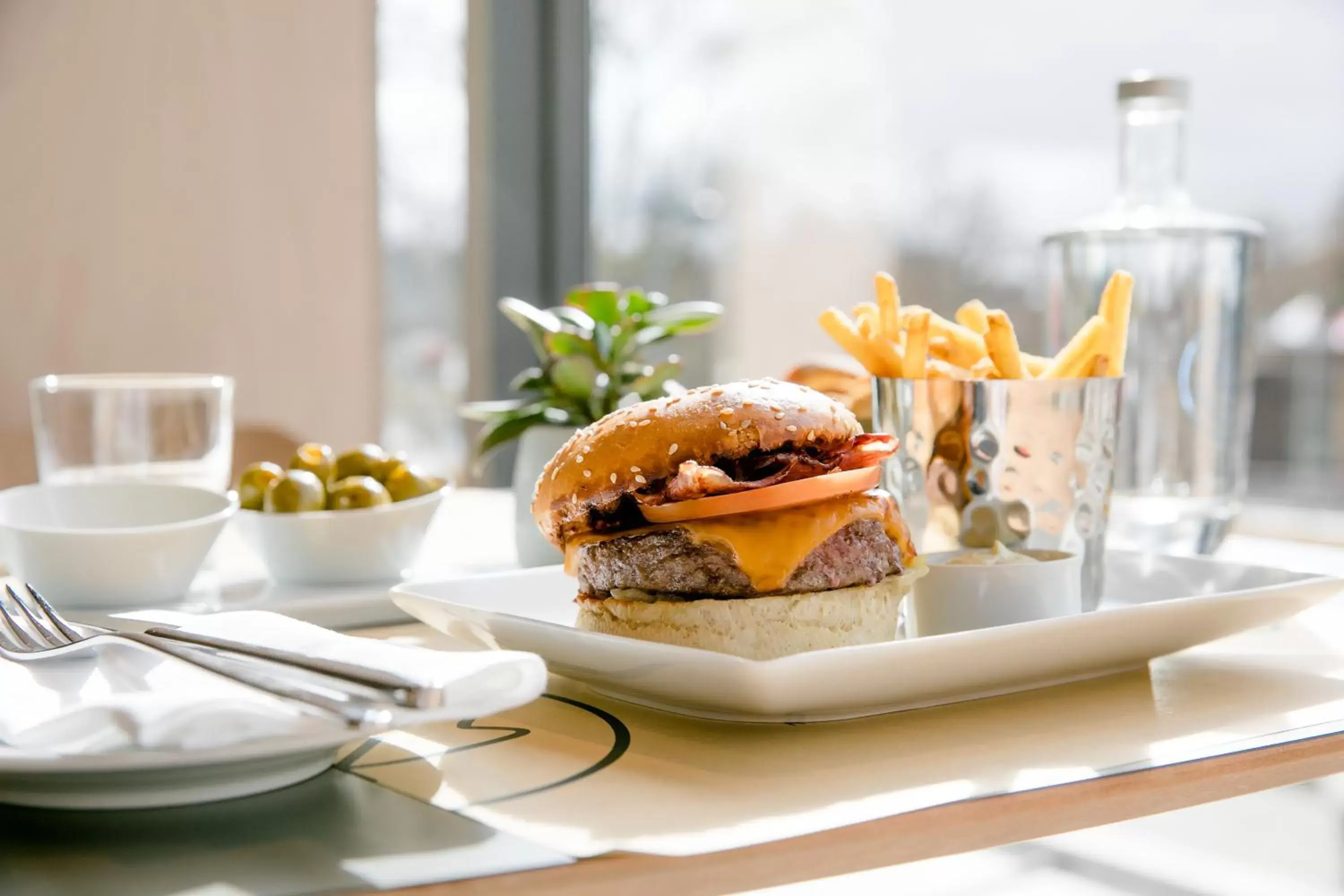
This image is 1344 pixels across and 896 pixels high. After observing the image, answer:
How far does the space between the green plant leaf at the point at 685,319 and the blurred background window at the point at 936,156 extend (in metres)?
1.44

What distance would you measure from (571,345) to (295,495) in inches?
13.6

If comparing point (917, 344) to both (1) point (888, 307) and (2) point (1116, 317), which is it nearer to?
(1) point (888, 307)

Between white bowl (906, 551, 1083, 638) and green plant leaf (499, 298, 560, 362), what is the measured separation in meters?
0.60

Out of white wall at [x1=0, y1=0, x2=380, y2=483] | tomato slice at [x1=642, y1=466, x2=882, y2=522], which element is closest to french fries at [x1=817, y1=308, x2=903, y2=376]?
tomato slice at [x1=642, y1=466, x2=882, y2=522]

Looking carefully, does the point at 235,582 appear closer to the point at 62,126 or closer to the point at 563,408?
the point at 563,408

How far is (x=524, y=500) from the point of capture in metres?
1.43

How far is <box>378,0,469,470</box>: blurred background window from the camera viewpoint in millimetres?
4094

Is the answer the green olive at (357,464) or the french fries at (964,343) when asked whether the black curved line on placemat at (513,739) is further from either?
the green olive at (357,464)

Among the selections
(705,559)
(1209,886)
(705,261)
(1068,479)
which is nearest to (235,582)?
(705,559)

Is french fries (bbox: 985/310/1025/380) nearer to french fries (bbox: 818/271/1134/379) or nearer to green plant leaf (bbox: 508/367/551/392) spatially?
french fries (bbox: 818/271/1134/379)

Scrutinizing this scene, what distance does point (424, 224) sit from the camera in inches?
165

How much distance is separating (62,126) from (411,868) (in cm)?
314

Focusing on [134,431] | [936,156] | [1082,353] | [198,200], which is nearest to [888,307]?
[1082,353]

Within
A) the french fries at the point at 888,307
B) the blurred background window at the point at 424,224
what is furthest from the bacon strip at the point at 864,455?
the blurred background window at the point at 424,224
